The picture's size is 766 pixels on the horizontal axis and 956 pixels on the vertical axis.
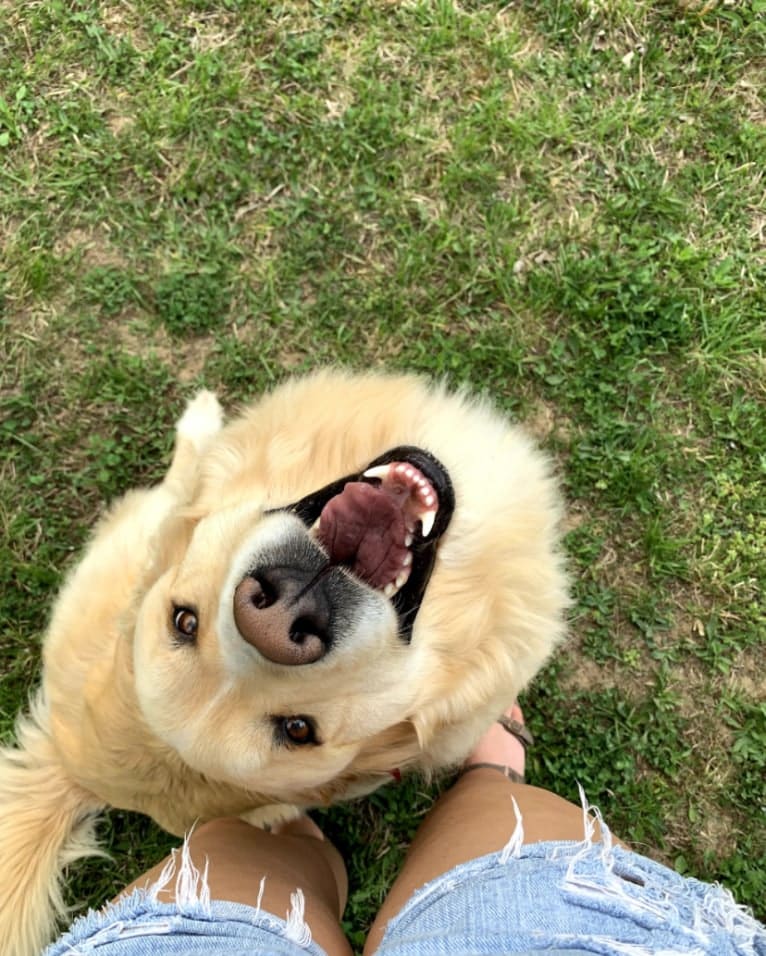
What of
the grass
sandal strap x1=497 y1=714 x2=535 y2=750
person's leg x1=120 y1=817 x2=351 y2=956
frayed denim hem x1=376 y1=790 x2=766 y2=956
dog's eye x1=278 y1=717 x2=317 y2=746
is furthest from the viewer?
the grass

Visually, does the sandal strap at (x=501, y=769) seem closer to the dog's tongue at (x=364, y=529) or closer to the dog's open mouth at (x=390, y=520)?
the dog's open mouth at (x=390, y=520)

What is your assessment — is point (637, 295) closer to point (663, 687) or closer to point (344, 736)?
point (663, 687)

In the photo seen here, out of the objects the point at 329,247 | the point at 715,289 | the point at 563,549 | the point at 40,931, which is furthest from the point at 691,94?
the point at 40,931

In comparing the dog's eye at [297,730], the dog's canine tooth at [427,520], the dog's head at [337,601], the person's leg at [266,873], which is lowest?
the person's leg at [266,873]

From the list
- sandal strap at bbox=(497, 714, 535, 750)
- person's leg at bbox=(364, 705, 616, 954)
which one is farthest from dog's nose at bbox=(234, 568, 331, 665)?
sandal strap at bbox=(497, 714, 535, 750)

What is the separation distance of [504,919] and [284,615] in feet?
3.30

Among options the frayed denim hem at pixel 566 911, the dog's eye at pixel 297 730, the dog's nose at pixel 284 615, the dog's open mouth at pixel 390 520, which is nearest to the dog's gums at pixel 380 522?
the dog's open mouth at pixel 390 520

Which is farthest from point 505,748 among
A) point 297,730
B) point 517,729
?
point 297,730

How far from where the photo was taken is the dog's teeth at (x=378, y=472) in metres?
2.08

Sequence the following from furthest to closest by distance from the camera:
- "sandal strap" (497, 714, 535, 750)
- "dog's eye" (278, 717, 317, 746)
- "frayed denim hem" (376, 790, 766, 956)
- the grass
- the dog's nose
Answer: the grass, "sandal strap" (497, 714, 535, 750), "dog's eye" (278, 717, 317, 746), "frayed denim hem" (376, 790, 766, 956), the dog's nose

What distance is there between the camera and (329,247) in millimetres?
3467

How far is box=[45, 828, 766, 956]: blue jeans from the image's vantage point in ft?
6.18

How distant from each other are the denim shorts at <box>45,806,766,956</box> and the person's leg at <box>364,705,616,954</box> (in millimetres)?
120

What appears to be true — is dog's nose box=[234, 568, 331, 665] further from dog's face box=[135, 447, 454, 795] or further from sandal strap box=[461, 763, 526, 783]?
sandal strap box=[461, 763, 526, 783]
